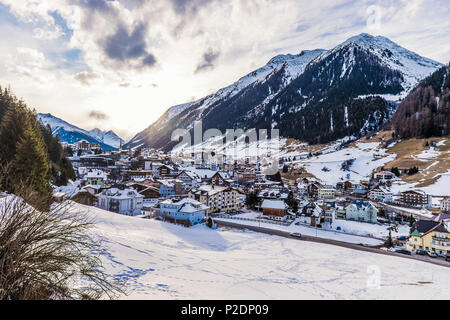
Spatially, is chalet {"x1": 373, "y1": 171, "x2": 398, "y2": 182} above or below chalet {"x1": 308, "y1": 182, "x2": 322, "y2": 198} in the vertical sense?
above

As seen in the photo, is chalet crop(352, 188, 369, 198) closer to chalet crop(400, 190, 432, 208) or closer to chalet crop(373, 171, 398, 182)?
chalet crop(400, 190, 432, 208)

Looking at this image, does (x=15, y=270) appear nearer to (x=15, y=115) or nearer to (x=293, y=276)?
(x=293, y=276)

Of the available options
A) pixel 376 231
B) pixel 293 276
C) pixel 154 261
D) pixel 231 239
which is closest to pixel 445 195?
pixel 376 231

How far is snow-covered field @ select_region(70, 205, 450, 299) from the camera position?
8953mm

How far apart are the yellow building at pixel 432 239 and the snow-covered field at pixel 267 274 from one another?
11.8 metres

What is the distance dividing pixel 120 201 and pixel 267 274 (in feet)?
93.3

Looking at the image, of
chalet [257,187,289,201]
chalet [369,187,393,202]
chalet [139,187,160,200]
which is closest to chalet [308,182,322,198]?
chalet [369,187,393,202]

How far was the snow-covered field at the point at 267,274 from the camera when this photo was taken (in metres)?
8.95

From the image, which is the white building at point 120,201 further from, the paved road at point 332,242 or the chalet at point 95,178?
the chalet at point 95,178

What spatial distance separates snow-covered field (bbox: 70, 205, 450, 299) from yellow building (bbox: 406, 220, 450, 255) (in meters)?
11.8

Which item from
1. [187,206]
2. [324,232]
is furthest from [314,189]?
[187,206]

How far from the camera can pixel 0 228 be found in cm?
376

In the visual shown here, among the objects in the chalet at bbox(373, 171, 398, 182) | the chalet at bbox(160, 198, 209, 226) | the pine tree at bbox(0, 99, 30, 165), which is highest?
the pine tree at bbox(0, 99, 30, 165)

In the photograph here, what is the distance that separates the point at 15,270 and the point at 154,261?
32.0 ft
